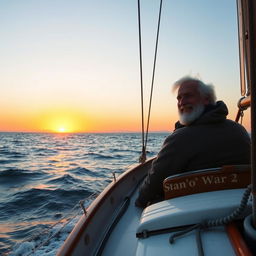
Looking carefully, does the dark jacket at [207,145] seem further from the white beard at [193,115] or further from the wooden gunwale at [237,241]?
the wooden gunwale at [237,241]

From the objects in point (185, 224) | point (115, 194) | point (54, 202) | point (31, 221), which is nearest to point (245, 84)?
point (115, 194)

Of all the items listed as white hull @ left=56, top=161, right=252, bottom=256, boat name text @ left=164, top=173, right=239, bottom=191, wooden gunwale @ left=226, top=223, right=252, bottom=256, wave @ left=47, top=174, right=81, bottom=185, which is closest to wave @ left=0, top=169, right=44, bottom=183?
wave @ left=47, top=174, right=81, bottom=185

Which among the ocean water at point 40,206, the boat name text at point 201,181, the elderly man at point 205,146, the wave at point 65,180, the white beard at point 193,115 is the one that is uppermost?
the white beard at point 193,115

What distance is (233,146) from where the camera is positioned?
1.57 meters

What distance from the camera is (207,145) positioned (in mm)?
1552

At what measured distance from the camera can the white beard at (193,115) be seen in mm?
1874

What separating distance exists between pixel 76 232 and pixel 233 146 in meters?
1.07

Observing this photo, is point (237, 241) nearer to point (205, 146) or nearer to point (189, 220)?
point (189, 220)

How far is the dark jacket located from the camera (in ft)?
5.12

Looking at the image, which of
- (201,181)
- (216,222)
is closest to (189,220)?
(216,222)

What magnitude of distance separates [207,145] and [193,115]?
→ 38 cm

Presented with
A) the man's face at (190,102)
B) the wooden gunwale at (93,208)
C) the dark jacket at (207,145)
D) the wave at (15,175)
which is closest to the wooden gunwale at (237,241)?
the dark jacket at (207,145)

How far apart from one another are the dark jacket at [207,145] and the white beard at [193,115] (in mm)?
203

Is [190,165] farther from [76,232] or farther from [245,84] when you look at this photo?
[245,84]
